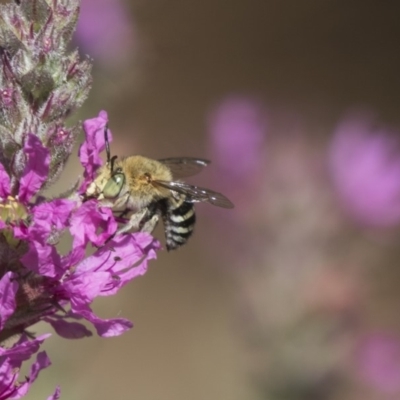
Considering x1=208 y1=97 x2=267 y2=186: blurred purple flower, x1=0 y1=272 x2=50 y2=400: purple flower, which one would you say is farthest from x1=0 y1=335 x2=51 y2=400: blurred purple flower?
x1=208 y1=97 x2=267 y2=186: blurred purple flower

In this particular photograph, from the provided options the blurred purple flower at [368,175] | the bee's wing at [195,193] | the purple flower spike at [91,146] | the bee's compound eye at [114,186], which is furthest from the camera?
the blurred purple flower at [368,175]

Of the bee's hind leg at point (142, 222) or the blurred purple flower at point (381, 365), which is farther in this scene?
the blurred purple flower at point (381, 365)

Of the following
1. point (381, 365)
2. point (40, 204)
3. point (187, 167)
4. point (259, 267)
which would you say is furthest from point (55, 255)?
point (381, 365)

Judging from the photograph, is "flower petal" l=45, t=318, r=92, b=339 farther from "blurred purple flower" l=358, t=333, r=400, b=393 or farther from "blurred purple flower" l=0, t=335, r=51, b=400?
"blurred purple flower" l=358, t=333, r=400, b=393

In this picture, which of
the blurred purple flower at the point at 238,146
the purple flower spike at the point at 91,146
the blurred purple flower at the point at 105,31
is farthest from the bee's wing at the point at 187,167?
the blurred purple flower at the point at 105,31

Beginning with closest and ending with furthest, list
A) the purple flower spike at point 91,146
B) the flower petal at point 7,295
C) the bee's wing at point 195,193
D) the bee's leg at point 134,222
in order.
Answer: the flower petal at point 7,295 < the purple flower spike at point 91,146 < the bee's leg at point 134,222 < the bee's wing at point 195,193

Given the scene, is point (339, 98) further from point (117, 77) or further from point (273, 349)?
point (273, 349)

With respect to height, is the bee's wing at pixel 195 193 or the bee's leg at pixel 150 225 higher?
the bee's wing at pixel 195 193

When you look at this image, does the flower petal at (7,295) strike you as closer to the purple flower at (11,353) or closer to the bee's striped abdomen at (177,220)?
the purple flower at (11,353)
